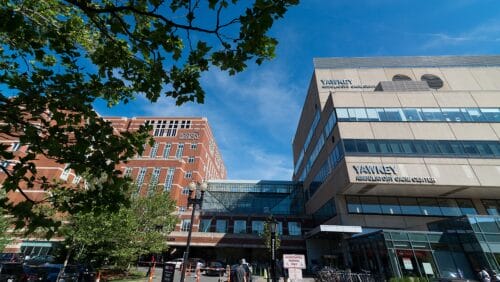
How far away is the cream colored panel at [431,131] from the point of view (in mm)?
24734

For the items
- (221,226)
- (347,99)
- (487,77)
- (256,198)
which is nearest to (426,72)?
Result: (487,77)

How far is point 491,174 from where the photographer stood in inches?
880

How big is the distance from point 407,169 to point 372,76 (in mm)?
17982

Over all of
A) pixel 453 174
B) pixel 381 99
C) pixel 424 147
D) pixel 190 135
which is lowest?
pixel 453 174

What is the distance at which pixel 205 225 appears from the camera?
40.6 metres

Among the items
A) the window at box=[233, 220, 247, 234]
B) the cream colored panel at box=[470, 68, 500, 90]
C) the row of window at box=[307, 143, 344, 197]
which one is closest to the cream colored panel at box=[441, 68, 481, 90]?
the cream colored panel at box=[470, 68, 500, 90]

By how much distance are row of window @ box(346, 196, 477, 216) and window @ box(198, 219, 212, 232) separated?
81.3ft

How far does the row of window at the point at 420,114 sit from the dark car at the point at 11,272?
93.7ft

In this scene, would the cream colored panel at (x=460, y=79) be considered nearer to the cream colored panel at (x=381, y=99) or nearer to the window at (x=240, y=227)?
the cream colored panel at (x=381, y=99)

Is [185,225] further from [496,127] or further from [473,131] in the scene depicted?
[496,127]

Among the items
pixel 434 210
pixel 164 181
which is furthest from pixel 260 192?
pixel 434 210

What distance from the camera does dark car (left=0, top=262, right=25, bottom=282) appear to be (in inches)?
464

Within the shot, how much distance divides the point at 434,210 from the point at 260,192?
2840 cm

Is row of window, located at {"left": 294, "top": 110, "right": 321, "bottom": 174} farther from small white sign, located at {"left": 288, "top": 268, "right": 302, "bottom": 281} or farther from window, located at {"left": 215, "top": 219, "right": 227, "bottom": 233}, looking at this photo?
small white sign, located at {"left": 288, "top": 268, "right": 302, "bottom": 281}
